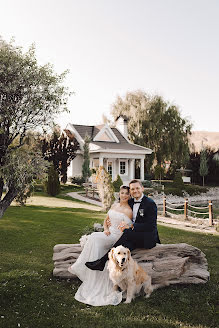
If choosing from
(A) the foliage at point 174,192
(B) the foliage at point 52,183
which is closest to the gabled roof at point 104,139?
(A) the foliage at point 174,192

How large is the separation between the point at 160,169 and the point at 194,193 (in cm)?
430

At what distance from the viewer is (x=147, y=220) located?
615cm

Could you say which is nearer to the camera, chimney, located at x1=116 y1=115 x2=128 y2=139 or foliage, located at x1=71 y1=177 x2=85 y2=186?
foliage, located at x1=71 y1=177 x2=85 y2=186

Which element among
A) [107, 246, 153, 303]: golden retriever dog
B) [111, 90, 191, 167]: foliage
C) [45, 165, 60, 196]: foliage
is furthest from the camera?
[111, 90, 191, 167]: foliage

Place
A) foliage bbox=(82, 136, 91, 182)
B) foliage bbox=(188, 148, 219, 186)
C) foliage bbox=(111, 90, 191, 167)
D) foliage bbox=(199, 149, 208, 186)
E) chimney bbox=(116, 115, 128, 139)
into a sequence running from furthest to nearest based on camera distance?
foliage bbox=(188, 148, 219, 186), foliage bbox=(199, 149, 208, 186), foliage bbox=(111, 90, 191, 167), chimney bbox=(116, 115, 128, 139), foliage bbox=(82, 136, 91, 182)

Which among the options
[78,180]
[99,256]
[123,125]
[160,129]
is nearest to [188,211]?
[78,180]

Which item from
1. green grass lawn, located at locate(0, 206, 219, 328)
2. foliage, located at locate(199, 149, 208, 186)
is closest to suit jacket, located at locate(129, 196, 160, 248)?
green grass lawn, located at locate(0, 206, 219, 328)

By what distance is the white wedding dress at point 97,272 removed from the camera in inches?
223

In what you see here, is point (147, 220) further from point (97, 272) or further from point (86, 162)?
point (86, 162)

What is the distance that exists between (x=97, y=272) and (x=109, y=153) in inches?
944

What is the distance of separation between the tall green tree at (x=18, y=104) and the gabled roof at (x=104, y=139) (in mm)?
19834

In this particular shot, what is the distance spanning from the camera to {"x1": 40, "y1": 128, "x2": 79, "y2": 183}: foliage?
27.8 metres

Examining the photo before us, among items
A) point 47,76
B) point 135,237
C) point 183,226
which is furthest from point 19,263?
point 183,226

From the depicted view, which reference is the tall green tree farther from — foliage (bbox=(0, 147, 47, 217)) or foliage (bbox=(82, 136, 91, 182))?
foliage (bbox=(82, 136, 91, 182))
